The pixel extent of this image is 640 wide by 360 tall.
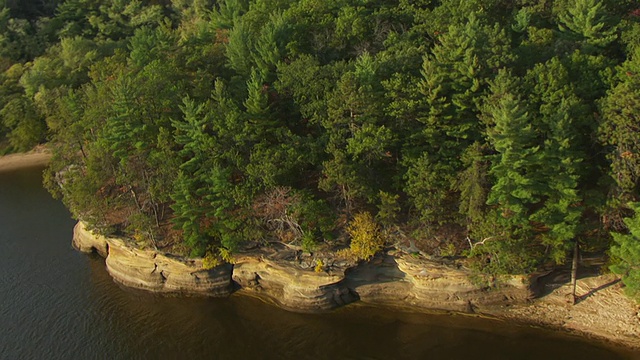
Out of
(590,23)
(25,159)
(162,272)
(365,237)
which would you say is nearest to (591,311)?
(365,237)

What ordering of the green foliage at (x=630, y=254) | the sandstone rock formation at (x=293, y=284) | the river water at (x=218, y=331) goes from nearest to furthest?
the green foliage at (x=630, y=254)
the river water at (x=218, y=331)
the sandstone rock formation at (x=293, y=284)

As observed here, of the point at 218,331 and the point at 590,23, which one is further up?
the point at 590,23

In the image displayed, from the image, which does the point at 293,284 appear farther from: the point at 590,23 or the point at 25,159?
the point at 25,159

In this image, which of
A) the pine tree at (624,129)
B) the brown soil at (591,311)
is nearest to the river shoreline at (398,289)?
the brown soil at (591,311)

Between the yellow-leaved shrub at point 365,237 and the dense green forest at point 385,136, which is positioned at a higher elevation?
the dense green forest at point 385,136

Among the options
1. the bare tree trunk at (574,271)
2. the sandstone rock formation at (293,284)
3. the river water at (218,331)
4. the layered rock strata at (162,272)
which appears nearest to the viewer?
the river water at (218,331)

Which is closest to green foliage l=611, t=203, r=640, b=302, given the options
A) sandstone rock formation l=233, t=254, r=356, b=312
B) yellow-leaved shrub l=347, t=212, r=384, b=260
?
yellow-leaved shrub l=347, t=212, r=384, b=260

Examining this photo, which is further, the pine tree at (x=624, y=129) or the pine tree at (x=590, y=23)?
the pine tree at (x=590, y=23)

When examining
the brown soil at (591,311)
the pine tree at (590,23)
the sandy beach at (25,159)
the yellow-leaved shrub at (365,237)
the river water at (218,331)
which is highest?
the pine tree at (590,23)

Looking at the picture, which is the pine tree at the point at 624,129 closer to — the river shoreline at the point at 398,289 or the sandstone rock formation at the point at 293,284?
the river shoreline at the point at 398,289
